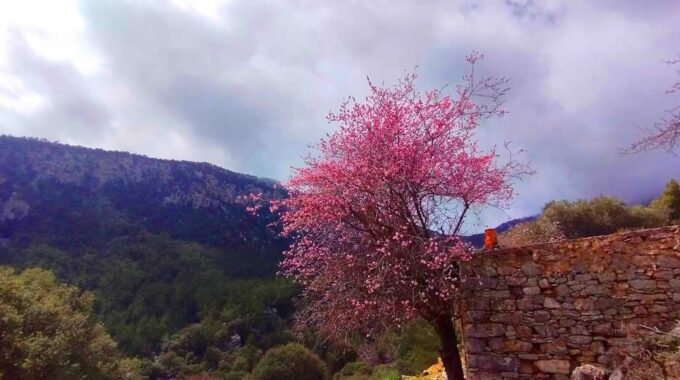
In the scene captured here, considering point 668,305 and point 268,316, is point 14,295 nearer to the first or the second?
point 668,305

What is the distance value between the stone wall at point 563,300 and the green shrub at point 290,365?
3612 cm

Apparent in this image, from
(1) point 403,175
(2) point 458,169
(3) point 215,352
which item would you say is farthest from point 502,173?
(3) point 215,352

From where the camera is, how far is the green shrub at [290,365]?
42.7 m

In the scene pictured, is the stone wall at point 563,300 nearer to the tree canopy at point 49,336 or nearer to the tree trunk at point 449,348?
the tree trunk at point 449,348

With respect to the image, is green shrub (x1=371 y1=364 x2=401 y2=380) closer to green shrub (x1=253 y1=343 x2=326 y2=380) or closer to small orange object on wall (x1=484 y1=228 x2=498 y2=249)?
small orange object on wall (x1=484 y1=228 x2=498 y2=249)

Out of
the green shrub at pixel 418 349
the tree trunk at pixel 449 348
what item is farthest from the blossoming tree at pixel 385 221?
the green shrub at pixel 418 349

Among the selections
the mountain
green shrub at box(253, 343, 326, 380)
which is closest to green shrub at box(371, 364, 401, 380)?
green shrub at box(253, 343, 326, 380)

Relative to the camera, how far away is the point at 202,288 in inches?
2308

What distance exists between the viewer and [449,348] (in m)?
8.46

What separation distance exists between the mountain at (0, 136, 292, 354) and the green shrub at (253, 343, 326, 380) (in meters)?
9.06

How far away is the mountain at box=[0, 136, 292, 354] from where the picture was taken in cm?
5462

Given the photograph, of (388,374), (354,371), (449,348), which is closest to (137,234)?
(354,371)

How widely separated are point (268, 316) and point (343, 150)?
48.1m

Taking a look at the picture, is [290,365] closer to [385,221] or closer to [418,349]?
[418,349]
